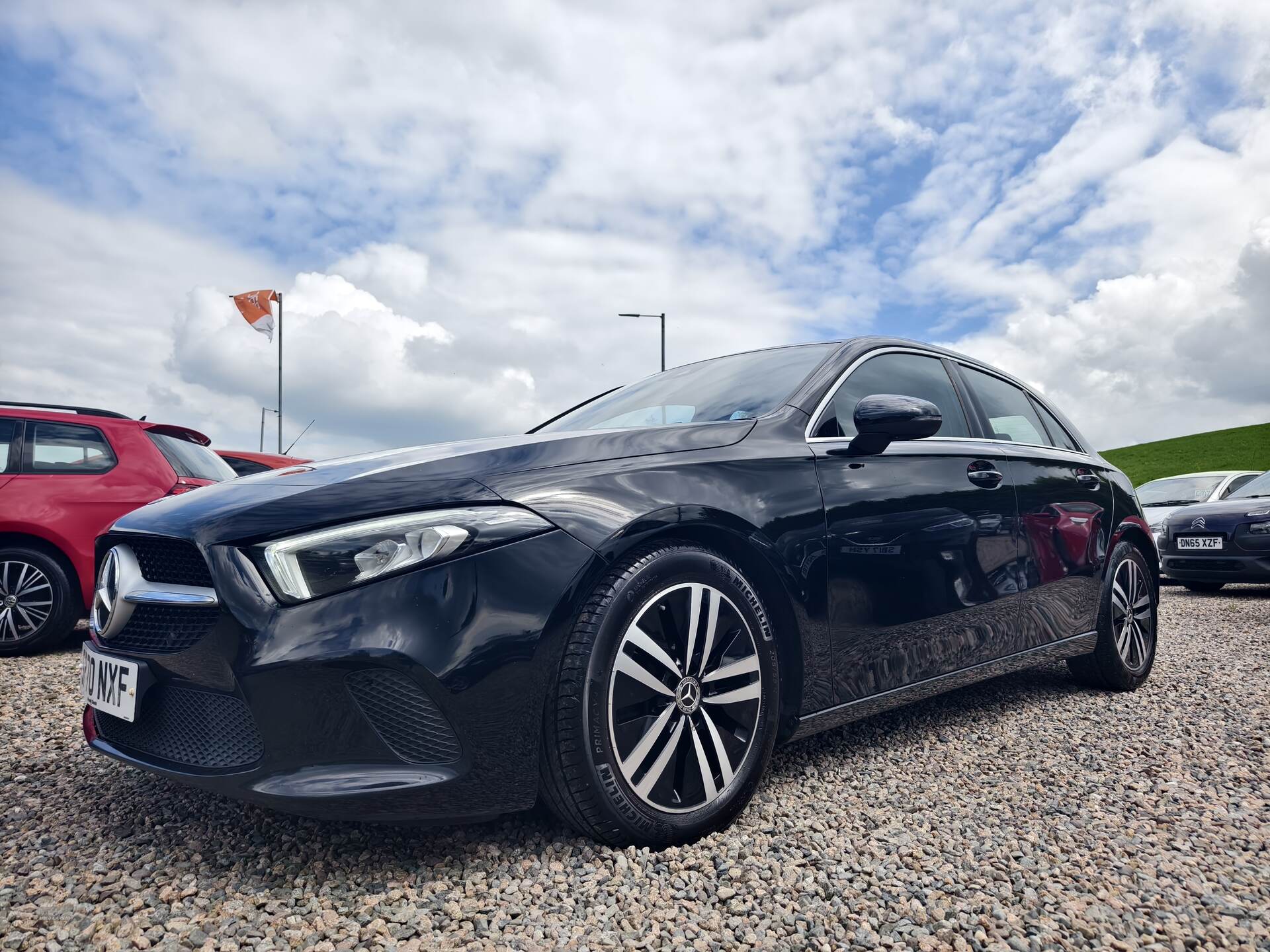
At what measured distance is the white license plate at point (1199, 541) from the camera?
8547 mm

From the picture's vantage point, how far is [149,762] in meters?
2.04

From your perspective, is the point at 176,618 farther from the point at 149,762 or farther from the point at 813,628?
the point at 813,628

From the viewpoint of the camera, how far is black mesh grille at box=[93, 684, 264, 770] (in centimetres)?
190

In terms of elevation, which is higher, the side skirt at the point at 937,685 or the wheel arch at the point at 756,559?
the wheel arch at the point at 756,559

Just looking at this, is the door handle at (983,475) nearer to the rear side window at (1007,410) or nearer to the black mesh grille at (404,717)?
the rear side window at (1007,410)

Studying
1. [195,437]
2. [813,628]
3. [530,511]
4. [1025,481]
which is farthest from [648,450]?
[195,437]

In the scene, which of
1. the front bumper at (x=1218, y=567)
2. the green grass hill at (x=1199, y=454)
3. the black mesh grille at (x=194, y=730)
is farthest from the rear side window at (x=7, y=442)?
the green grass hill at (x=1199, y=454)

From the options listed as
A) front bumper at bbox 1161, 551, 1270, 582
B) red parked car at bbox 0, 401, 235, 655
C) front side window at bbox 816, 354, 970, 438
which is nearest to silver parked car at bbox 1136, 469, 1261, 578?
front bumper at bbox 1161, 551, 1270, 582

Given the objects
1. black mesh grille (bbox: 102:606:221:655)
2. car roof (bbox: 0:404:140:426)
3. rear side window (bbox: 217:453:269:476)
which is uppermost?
car roof (bbox: 0:404:140:426)

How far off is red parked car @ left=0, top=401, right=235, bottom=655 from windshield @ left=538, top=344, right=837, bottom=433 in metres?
3.36

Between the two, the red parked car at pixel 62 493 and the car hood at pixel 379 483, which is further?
the red parked car at pixel 62 493

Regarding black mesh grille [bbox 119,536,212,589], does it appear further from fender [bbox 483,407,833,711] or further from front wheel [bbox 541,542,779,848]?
front wheel [bbox 541,542,779,848]

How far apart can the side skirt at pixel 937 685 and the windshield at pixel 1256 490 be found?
6752mm

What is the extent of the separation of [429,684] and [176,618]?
656mm
